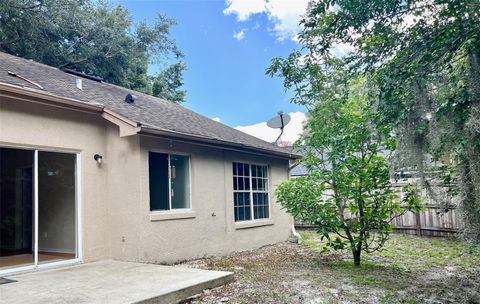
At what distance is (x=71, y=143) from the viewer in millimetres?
7551

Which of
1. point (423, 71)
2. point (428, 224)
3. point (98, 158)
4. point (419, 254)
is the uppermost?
point (423, 71)

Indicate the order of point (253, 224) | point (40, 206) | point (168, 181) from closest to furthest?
point (168, 181) < point (40, 206) < point (253, 224)

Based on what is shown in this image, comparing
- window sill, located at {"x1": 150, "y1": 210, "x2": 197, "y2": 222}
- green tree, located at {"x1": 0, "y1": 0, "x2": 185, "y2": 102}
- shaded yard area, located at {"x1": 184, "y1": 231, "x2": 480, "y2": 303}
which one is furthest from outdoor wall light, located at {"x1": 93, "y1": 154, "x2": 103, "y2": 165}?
green tree, located at {"x1": 0, "y1": 0, "x2": 185, "y2": 102}

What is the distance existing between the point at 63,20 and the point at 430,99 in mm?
17539

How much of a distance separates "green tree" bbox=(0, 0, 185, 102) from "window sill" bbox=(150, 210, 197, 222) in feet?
41.4

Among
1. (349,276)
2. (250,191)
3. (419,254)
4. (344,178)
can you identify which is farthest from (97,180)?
(419,254)

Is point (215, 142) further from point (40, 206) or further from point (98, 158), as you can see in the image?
point (40, 206)

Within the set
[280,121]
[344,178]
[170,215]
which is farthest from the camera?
[280,121]

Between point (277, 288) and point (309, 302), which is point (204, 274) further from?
point (309, 302)

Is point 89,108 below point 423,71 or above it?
above

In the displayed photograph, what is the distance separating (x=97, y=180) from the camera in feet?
26.1

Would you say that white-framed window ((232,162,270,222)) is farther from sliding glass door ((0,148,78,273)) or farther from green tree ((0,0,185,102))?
green tree ((0,0,185,102))

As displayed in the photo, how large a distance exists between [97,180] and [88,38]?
1335cm

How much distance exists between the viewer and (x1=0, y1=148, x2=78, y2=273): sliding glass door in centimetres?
791
